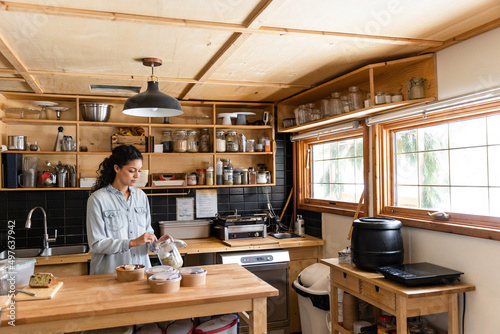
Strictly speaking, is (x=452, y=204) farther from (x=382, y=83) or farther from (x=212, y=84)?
(x=212, y=84)

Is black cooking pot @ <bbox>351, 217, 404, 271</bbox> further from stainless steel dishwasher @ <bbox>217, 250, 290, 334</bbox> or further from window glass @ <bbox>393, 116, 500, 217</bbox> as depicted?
stainless steel dishwasher @ <bbox>217, 250, 290, 334</bbox>

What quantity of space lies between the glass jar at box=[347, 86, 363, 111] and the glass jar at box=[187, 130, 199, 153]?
70.1 inches

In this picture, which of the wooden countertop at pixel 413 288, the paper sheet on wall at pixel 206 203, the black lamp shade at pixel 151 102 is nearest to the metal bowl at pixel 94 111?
the paper sheet on wall at pixel 206 203

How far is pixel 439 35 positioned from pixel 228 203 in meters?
2.89

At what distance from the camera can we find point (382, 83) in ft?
10.9

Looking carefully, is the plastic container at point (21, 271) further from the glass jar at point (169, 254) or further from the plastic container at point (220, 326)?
the plastic container at point (220, 326)

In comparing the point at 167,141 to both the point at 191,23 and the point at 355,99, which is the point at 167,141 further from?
the point at 191,23

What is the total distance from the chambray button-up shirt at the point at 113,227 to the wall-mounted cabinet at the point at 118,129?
4.93 feet

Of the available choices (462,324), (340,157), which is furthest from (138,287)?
(340,157)

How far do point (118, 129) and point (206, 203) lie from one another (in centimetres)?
123

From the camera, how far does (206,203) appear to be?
4.64 m

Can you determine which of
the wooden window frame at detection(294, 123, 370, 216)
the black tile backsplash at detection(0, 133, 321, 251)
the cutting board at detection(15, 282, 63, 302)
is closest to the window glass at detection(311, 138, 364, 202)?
the wooden window frame at detection(294, 123, 370, 216)

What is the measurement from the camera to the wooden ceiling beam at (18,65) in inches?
100

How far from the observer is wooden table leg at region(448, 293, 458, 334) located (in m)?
2.50
